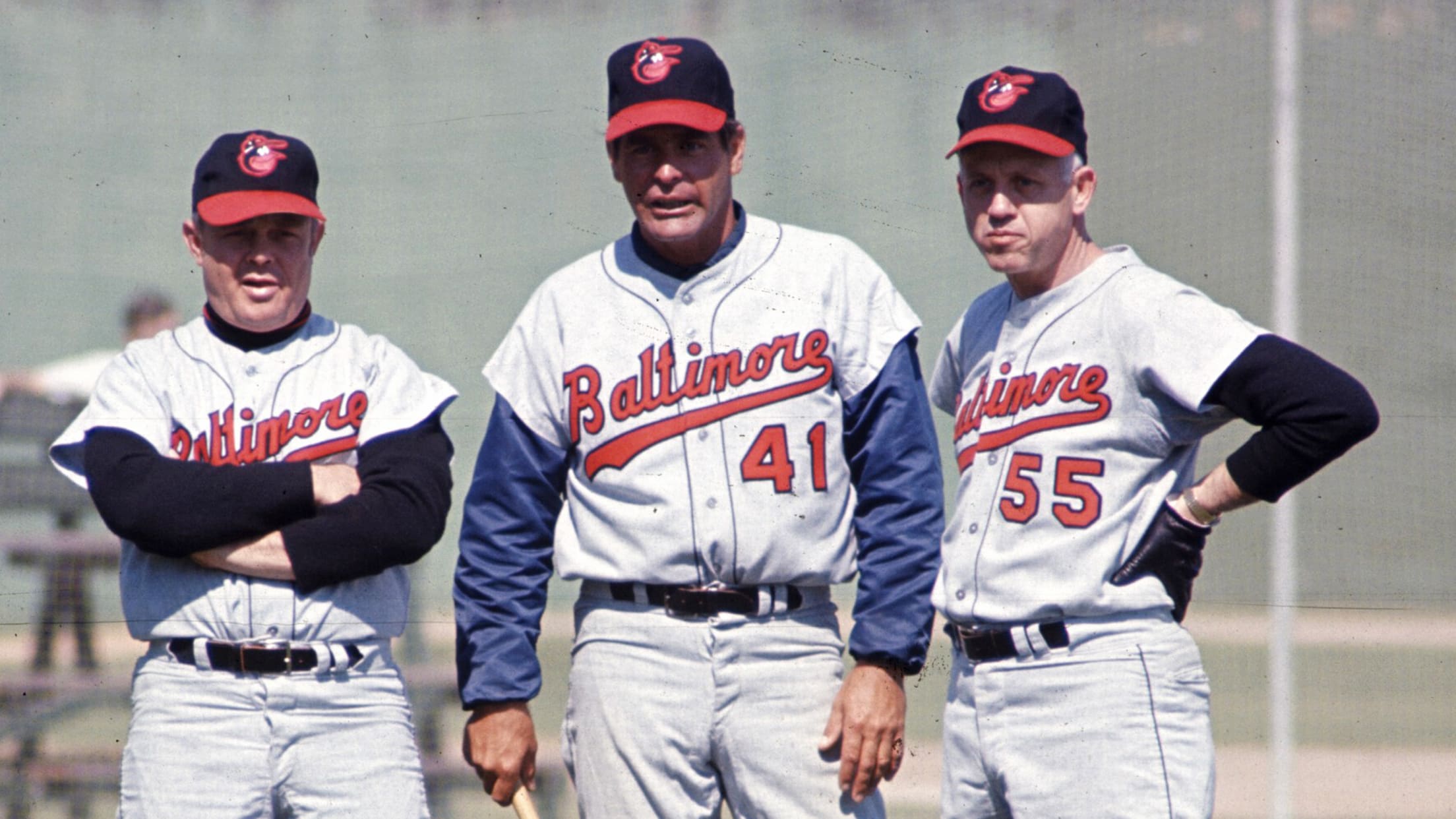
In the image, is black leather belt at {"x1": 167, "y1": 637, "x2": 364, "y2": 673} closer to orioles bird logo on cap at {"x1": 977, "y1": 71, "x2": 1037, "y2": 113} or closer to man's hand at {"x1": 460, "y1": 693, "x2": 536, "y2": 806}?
man's hand at {"x1": 460, "y1": 693, "x2": 536, "y2": 806}

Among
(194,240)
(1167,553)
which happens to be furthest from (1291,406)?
(194,240)

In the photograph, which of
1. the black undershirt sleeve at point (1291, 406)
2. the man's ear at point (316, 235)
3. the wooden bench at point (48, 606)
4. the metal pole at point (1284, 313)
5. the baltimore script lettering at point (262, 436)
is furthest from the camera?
the metal pole at point (1284, 313)

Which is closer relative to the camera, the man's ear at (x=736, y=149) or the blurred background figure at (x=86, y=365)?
the man's ear at (x=736, y=149)

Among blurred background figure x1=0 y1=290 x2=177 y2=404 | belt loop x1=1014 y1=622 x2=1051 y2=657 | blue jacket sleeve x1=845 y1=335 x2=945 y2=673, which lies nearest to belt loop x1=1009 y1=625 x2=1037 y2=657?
belt loop x1=1014 y1=622 x2=1051 y2=657

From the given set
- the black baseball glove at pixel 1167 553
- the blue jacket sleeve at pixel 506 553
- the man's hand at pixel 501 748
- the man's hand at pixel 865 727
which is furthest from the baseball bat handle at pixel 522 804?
the black baseball glove at pixel 1167 553

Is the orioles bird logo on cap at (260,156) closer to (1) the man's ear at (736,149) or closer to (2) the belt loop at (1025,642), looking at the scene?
(1) the man's ear at (736,149)

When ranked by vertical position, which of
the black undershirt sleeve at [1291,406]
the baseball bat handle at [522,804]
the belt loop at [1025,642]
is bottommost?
the baseball bat handle at [522,804]

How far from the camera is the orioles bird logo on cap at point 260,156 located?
8.13ft

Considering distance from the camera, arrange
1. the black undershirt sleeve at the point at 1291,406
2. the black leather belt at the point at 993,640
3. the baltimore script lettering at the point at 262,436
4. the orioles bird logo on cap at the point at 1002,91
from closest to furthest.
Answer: the black undershirt sleeve at the point at 1291,406, the black leather belt at the point at 993,640, the orioles bird logo on cap at the point at 1002,91, the baltimore script lettering at the point at 262,436

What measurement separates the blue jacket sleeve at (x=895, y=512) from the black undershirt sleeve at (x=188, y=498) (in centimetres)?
86

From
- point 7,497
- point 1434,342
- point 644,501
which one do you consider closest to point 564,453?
point 644,501

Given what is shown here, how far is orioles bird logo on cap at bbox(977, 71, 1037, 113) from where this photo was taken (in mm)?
2277

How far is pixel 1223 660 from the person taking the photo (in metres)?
4.18

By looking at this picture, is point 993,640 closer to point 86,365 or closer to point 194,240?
point 194,240
